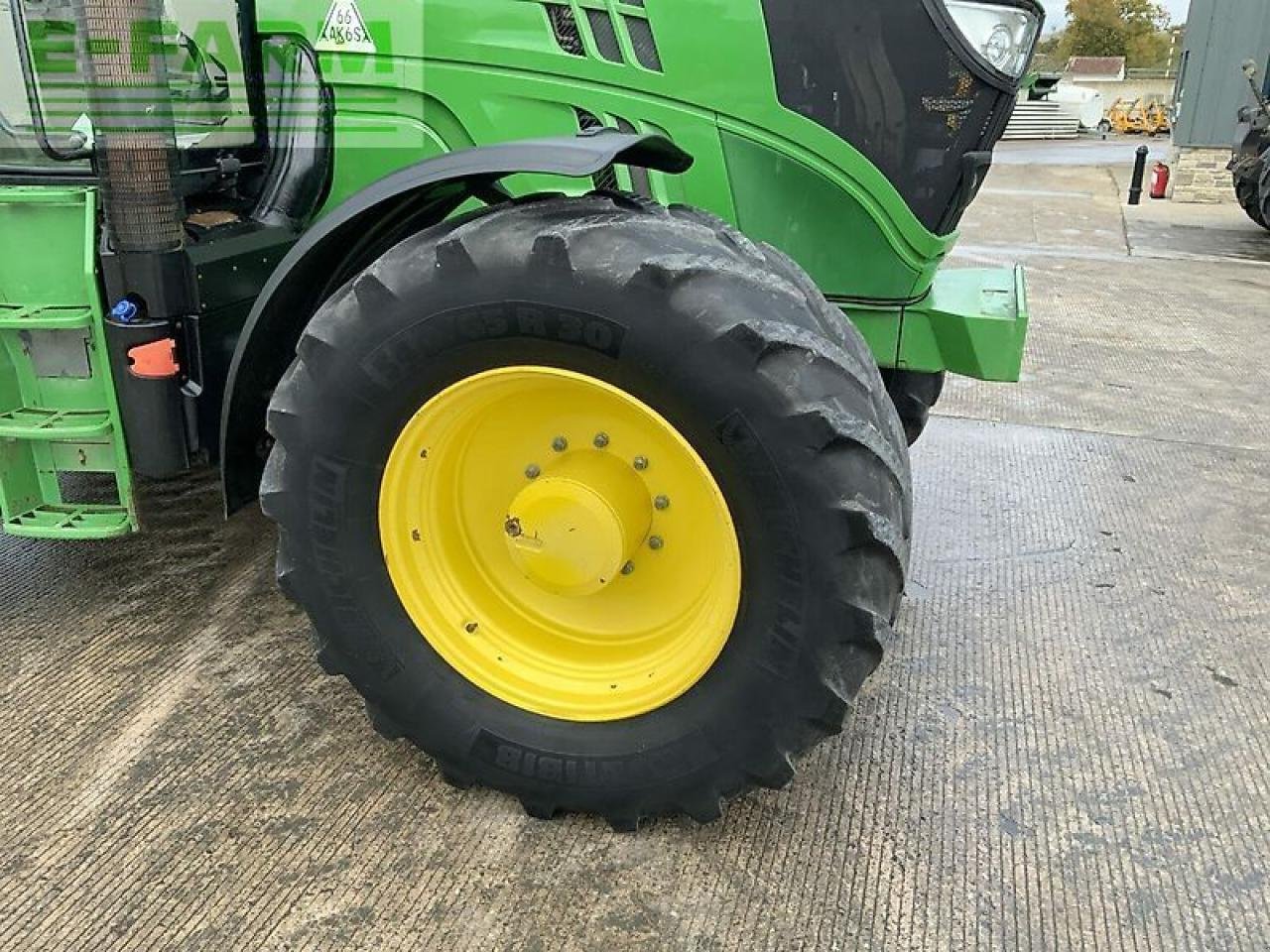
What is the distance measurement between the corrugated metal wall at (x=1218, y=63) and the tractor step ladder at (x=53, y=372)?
14670mm

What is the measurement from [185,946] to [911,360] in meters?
2.23

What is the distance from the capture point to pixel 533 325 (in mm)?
1966

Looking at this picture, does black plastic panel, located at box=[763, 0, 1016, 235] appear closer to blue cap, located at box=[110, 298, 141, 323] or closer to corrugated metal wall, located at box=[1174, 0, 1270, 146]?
blue cap, located at box=[110, 298, 141, 323]

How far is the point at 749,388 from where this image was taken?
6.15ft

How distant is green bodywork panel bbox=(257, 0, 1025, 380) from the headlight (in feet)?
1.24

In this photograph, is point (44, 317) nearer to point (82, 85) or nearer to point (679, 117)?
point (82, 85)

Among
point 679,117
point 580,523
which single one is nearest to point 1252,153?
point 679,117

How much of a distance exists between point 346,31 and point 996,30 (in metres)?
1.65

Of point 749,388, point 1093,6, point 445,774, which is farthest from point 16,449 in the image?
point 1093,6

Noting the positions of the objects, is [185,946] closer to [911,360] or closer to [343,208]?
[343,208]

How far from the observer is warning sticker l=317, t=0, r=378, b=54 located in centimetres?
278

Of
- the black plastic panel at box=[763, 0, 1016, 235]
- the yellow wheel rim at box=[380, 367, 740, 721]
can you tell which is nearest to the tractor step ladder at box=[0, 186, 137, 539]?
the yellow wheel rim at box=[380, 367, 740, 721]

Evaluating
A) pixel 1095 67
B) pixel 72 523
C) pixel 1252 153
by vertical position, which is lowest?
pixel 1095 67

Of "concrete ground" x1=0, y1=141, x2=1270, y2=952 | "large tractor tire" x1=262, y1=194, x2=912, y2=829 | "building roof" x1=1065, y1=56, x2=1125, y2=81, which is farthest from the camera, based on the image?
"building roof" x1=1065, y1=56, x2=1125, y2=81
